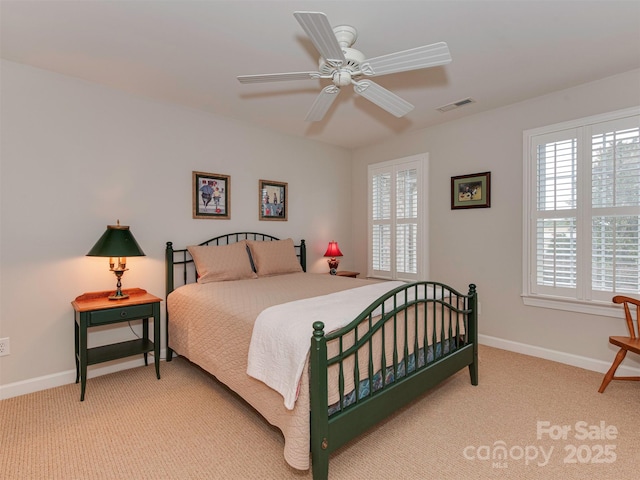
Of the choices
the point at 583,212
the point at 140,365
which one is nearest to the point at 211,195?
the point at 140,365

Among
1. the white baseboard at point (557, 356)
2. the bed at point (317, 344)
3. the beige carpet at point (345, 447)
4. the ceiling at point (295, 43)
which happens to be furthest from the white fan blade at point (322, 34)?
the white baseboard at point (557, 356)

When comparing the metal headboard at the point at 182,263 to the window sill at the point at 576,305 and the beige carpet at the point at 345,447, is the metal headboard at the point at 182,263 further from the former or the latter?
the window sill at the point at 576,305

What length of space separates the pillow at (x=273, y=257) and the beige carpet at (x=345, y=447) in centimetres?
126

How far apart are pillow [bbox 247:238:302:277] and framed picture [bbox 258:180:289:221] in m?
0.48

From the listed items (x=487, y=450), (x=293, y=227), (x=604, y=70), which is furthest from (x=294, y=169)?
(x=487, y=450)

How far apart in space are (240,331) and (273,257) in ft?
5.34

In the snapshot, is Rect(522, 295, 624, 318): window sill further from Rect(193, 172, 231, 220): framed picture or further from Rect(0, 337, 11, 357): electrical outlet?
Rect(0, 337, 11, 357): electrical outlet

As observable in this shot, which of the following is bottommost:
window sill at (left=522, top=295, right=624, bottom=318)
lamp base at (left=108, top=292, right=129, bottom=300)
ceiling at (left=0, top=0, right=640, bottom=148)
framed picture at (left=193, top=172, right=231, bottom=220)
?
window sill at (left=522, top=295, right=624, bottom=318)

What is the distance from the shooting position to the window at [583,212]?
2.74 m

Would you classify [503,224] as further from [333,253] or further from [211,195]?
[211,195]

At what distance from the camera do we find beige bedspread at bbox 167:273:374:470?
1602 mm

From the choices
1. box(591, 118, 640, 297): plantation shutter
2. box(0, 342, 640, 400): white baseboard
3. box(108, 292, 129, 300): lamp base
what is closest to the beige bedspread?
box(108, 292, 129, 300): lamp base

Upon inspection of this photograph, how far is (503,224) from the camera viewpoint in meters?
3.52

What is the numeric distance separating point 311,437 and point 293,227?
3.02m
